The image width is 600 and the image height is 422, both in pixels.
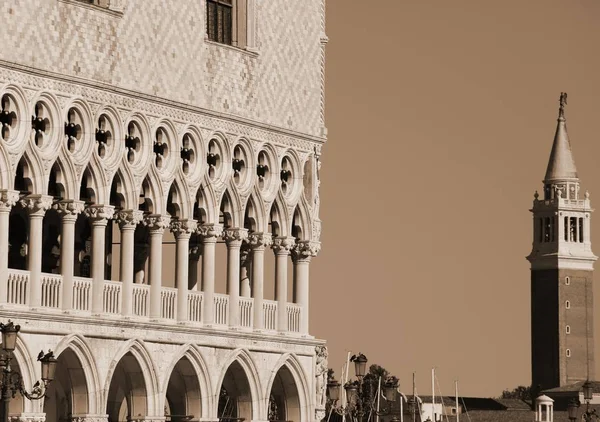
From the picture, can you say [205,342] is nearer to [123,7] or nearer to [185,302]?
[185,302]

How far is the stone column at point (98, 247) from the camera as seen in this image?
48.2 metres

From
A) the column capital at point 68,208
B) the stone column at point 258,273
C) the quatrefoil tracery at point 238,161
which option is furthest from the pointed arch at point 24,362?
the quatrefoil tracery at point 238,161

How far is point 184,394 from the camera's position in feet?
170

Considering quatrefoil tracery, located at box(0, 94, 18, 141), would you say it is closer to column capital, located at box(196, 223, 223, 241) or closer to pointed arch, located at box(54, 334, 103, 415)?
pointed arch, located at box(54, 334, 103, 415)

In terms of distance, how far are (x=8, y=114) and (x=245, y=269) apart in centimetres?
1114

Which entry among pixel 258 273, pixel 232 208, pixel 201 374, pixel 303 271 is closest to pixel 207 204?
pixel 232 208

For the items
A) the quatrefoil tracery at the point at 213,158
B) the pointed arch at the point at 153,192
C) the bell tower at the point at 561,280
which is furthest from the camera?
the bell tower at the point at 561,280

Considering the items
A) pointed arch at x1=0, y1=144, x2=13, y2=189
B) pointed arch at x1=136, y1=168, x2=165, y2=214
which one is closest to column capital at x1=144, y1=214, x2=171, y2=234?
pointed arch at x1=136, y1=168, x2=165, y2=214

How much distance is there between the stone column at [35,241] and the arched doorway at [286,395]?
9.61 m

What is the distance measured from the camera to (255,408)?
53312 millimetres

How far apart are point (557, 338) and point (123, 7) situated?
102790 mm

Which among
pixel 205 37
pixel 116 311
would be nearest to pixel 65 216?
pixel 116 311

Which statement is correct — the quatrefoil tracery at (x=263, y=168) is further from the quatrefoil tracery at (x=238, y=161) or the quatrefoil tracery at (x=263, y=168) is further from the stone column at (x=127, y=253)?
the stone column at (x=127, y=253)

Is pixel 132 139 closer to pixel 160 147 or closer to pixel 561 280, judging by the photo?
pixel 160 147
